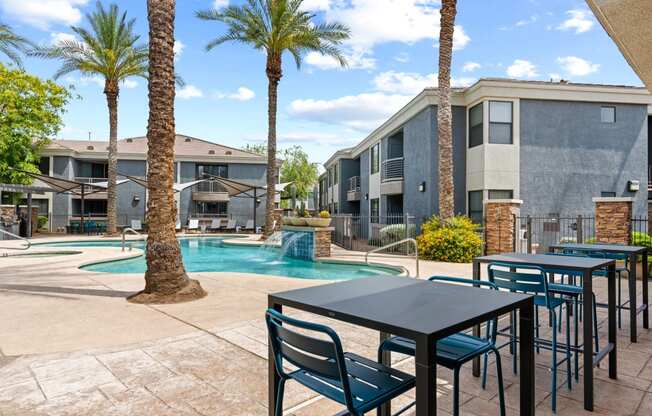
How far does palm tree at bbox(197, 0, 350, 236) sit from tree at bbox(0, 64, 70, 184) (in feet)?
42.6

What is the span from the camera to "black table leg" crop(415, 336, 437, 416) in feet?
5.42

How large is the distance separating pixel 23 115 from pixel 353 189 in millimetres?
21646

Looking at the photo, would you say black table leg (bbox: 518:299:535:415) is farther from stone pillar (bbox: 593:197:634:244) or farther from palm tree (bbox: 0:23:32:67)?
palm tree (bbox: 0:23:32:67)

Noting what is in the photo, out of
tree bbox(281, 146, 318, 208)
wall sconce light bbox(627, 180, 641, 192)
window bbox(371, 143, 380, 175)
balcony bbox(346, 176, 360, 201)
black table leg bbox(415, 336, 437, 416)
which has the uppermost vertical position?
tree bbox(281, 146, 318, 208)

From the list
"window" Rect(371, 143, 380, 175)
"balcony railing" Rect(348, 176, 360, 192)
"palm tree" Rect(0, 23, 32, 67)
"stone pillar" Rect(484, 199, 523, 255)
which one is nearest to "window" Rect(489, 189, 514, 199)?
"stone pillar" Rect(484, 199, 523, 255)

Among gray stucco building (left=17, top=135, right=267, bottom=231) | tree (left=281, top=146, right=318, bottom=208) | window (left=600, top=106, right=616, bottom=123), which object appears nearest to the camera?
window (left=600, top=106, right=616, bottom=123)

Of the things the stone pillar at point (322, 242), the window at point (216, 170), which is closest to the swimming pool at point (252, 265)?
the stone pillar at point (322, 242)

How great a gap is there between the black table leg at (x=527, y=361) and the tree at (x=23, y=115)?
28876mm

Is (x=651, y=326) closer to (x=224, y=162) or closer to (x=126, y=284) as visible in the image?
(x=126, y=284)

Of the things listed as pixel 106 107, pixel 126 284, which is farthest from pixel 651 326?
pixel 106 107

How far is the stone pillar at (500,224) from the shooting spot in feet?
41.9

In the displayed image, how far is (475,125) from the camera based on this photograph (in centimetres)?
1614

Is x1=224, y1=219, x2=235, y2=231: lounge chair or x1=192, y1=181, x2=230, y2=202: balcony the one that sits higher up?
x1=192, y1=181, x2=230, y2=202: balcony

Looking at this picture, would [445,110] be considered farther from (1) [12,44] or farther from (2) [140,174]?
(2) [140,174]
